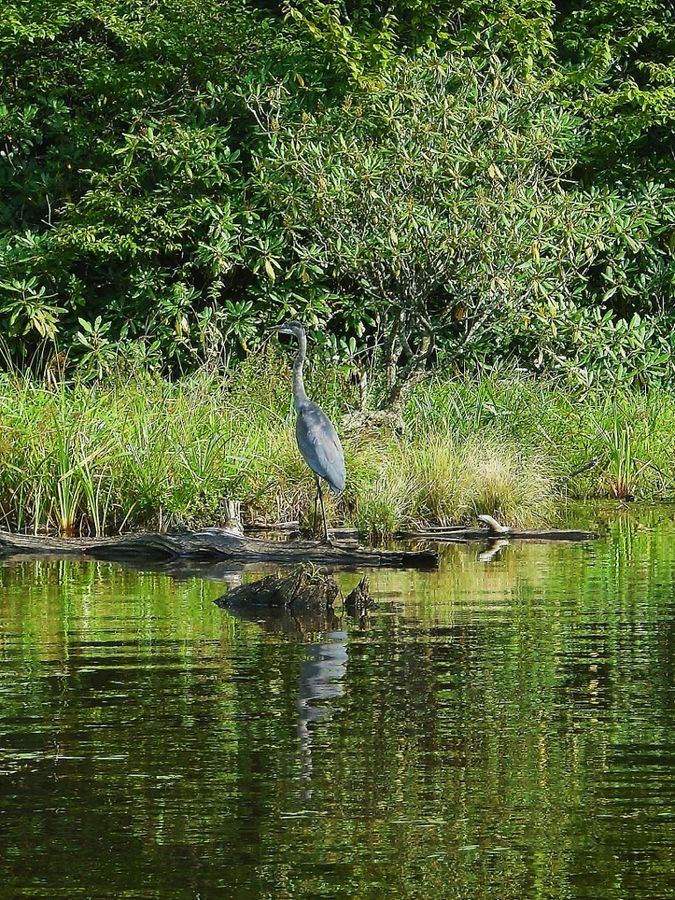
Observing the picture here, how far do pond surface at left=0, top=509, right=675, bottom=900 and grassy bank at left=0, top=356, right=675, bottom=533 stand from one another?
4.11m

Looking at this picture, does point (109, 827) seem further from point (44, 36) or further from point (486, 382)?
point (44, 36)

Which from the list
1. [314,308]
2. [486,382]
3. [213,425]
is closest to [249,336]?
[314,308]

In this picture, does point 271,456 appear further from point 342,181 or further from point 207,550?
point 342,181

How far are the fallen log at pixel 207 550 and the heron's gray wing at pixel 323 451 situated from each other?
0.51 metres

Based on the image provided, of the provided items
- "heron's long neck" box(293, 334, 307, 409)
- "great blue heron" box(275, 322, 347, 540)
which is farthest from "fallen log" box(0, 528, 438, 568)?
"heron's long neck" box(293, 334, 307, 409)

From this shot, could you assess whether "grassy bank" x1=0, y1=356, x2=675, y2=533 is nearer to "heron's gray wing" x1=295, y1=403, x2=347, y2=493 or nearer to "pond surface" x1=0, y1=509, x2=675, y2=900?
"heron's gray wing" x1=295, y1=403, x2=347, y2=493

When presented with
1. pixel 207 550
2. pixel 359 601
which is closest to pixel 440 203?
pixel 207 550

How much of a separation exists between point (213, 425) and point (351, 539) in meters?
1.60

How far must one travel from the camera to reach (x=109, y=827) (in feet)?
13.9

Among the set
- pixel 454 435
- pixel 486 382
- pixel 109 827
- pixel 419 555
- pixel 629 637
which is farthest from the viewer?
pixel 486 382

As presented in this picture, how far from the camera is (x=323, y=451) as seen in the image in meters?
11.9

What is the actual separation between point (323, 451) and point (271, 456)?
75.7 inches

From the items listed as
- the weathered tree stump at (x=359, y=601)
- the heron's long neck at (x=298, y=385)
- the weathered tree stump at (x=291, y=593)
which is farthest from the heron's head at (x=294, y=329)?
the weathered tree stump at (x=359, y=601)

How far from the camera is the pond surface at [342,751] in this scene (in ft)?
12.7
